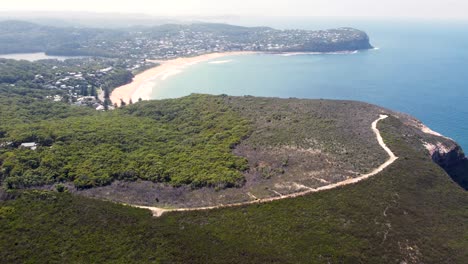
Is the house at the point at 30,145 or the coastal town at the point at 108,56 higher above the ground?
the coastal town at the point at 108,56

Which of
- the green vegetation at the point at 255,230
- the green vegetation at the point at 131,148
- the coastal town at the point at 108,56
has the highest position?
the coastal town at the point at 108,56

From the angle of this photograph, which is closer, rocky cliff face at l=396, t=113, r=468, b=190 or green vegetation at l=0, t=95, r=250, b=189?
green vegetation at l=0, t=95, r=250, b=189

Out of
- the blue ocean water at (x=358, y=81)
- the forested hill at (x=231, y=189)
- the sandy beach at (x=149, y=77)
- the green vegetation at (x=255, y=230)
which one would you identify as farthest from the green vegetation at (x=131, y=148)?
the blue ocean water at (x=358, y=81)

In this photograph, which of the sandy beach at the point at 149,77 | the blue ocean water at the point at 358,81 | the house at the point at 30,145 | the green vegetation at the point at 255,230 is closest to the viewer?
the green vegetation at the point at 255,230

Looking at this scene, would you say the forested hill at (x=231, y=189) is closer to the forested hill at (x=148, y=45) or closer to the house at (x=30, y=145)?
the house at (x=30, y=145)

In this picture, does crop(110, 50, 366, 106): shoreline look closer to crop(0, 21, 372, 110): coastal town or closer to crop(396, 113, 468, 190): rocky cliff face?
crop(0, 21, 372, 110): coastal town

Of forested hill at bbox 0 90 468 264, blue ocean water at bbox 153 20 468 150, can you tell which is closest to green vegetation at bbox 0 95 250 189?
forested hill at bbox 0 90 468 264
